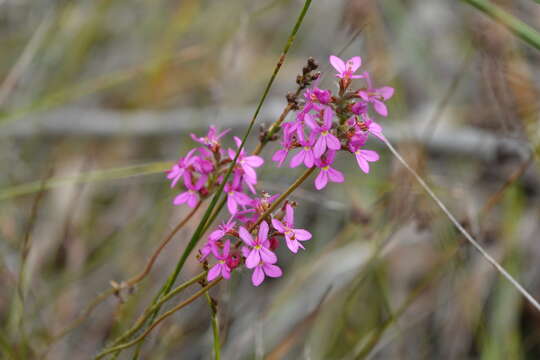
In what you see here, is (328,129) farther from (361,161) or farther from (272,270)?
(272,270)

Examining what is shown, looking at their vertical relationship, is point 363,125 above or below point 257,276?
above

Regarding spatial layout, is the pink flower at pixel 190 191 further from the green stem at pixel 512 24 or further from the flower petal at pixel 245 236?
the green stem at pixel 512 24

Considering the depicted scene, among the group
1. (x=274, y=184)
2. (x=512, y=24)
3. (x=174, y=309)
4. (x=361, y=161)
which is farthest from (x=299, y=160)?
(x=274, y=184)

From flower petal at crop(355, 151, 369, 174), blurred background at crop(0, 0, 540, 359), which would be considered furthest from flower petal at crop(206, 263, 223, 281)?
blurred background at crop(0, 0, 540, 359)

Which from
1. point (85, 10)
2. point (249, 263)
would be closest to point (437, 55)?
point (85, 10)

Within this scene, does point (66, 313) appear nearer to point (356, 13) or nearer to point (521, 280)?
point (356, 13)

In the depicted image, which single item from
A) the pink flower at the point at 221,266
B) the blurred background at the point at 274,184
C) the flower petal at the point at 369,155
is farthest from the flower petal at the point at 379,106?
the blurred background at the point at 274,184
